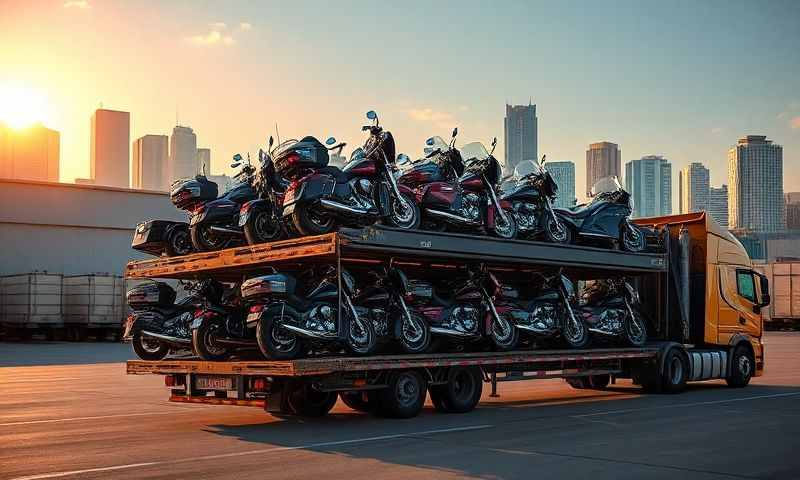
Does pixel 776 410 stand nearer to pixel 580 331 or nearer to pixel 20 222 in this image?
pixel 580 331

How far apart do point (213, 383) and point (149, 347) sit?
212 cm

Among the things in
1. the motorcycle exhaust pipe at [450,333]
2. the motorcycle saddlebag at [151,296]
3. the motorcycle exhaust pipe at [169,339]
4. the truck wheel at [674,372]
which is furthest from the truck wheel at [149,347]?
the truck wheel at [674,372]

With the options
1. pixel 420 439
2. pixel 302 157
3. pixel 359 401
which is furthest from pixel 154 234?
pixel 420 439

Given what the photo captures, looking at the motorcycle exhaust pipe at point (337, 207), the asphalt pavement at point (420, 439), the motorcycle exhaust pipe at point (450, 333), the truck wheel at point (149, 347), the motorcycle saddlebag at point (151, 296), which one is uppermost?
the motorcycle exhaust pipe at point (337, 207)

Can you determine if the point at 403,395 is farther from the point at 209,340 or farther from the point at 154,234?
Answer: the point at 154,234

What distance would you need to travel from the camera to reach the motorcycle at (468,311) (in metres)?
14.5

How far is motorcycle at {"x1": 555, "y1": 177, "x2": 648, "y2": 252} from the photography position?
1725cm

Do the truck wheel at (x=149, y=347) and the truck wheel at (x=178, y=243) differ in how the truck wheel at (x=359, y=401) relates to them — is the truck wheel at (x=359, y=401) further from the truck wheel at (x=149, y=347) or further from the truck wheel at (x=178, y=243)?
the truck wheel at (x=178, y=243)

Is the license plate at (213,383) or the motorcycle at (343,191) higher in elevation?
the motorcycle at (343,191)

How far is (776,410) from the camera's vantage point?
15.1 meters

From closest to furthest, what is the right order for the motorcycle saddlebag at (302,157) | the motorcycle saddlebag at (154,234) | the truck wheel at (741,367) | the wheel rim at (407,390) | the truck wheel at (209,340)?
the motorcycle saddlebag at (302,157)
the truck wheel at (209,340)
the wheel rim at (407,390)
the motorcycle saddlebag at (154,234)
the truck wheel at (741,367)

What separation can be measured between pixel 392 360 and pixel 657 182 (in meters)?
81.2

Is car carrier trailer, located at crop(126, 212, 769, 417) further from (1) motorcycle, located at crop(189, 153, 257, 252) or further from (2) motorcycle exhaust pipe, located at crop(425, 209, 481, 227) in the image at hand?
(2) motorcycle exhaust pipe, located at crop(425, 209, 481, 227)

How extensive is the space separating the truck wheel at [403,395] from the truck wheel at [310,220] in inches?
86.1
